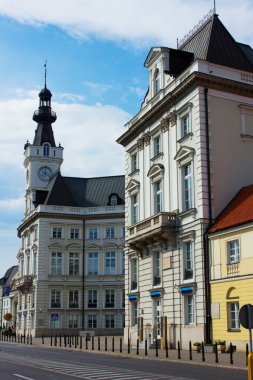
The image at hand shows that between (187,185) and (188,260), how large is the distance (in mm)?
5017

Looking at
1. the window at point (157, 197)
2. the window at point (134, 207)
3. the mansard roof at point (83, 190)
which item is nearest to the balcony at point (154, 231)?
the window at point (157, 197)

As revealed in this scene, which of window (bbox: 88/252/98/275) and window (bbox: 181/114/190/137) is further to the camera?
window (bbox: 88/252/98/275)

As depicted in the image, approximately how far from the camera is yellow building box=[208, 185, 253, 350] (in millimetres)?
31625

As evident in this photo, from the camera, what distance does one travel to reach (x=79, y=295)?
7706cm

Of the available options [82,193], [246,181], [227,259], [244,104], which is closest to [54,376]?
[227,259]

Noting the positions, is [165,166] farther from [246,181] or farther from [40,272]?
[40,272]

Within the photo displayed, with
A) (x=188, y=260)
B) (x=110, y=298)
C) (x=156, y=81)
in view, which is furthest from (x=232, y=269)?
(x=110, y=298)

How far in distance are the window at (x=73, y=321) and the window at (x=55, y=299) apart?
220 cm

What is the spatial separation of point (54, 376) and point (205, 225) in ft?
64.2

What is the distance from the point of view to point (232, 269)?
3300cm

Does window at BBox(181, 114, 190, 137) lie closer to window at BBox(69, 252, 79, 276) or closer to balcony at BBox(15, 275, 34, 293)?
window at BBox(69, 252, 79, 276)

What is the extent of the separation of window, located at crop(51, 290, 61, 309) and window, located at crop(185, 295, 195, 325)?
134ft

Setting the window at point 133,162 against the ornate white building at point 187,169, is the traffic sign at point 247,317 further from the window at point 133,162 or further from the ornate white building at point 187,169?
the window at point 133,162

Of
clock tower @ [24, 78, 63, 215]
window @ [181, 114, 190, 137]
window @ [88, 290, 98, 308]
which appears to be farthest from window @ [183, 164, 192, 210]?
clock tower @ [24, 78, 63, 215]
